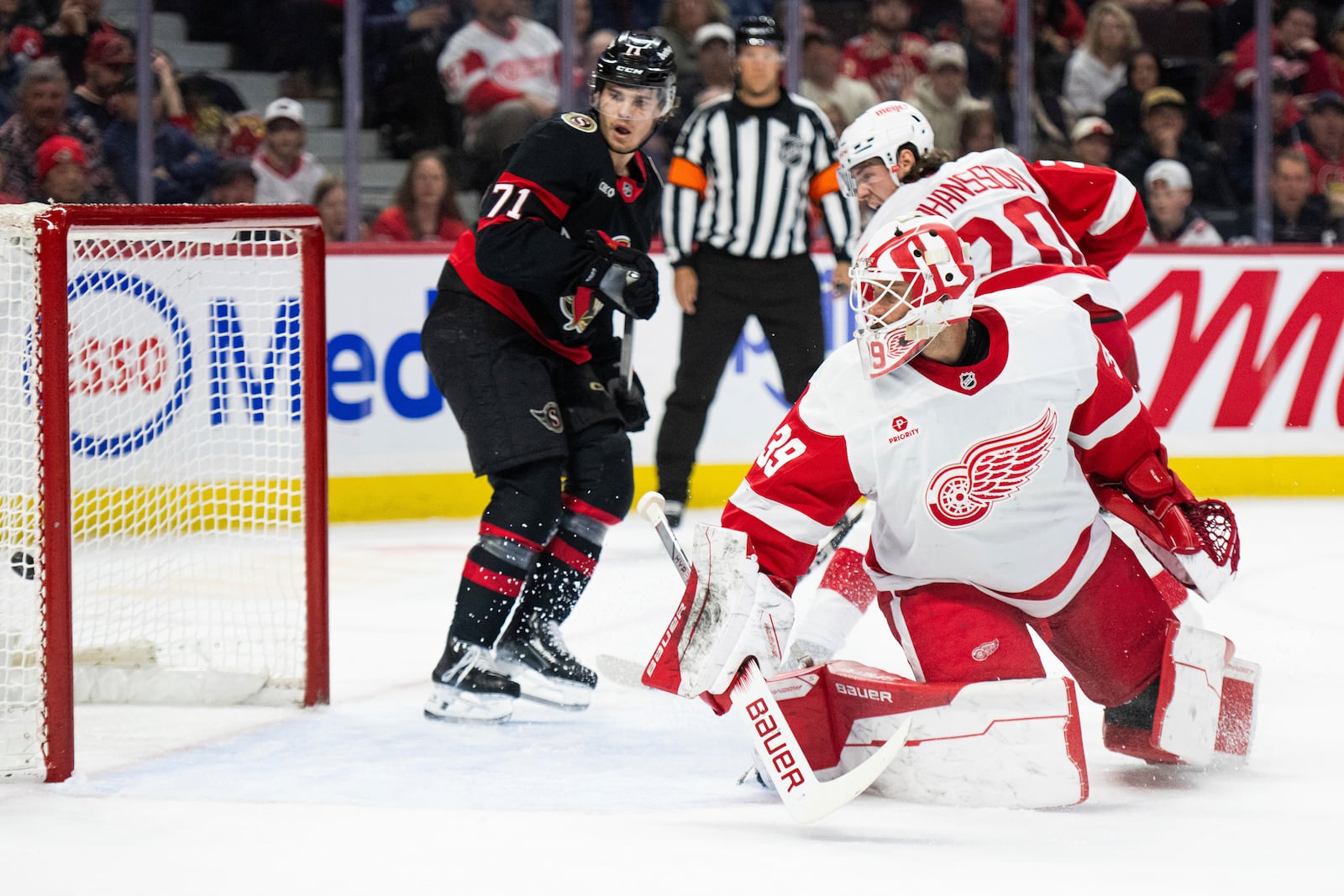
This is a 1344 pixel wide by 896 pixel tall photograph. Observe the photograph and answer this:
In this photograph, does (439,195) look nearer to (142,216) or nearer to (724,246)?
(724,246)

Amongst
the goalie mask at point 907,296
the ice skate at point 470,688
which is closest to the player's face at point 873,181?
the goalie mask at point 907,296

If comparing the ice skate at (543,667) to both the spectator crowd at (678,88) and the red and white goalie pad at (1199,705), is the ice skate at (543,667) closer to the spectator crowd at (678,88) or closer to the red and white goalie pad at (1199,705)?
the red and white goalie pad at (1199,705)

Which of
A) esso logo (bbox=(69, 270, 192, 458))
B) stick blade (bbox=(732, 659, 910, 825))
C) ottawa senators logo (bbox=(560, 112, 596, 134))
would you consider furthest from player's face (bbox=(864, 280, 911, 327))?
esso logo (bbox=(69, 270, 192, 458))

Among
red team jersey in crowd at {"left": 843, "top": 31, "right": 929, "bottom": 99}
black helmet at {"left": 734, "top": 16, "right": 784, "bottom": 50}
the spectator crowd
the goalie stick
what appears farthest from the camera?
red team jersey in crowd at {"left": 843, "top": 31, "right": 929, "bottom": 99}

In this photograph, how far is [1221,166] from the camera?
250 inches

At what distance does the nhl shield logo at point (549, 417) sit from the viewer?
2.93m

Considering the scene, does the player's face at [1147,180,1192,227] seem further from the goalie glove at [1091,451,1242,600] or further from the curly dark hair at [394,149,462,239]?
the goalie glove at [1091,451,1242,600]

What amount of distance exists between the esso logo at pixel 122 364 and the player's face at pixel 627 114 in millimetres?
1104

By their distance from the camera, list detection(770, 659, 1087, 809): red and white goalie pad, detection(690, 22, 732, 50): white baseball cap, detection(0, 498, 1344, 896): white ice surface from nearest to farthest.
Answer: detection(0, 498, 1344, 896): white ice surface < detection(770, 659, 1087, 809): red and white goalie pad < detection(690, 22, 732, 50): white baseball cap

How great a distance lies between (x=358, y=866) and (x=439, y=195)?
3844mm

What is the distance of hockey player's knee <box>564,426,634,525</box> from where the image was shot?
10.1ft

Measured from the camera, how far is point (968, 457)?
2.33 m

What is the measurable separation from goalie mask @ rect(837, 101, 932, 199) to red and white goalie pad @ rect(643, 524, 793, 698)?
1175 mm

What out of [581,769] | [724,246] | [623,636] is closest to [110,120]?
[724,246]
